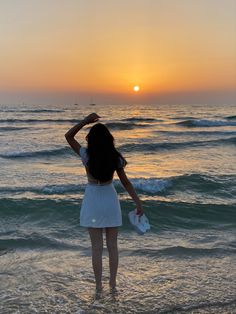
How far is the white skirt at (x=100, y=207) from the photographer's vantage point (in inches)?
176

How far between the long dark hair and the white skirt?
0.45ft

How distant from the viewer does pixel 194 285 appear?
511 centimetres

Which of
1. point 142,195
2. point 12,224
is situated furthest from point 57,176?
point 12,224

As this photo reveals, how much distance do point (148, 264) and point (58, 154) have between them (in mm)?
12571

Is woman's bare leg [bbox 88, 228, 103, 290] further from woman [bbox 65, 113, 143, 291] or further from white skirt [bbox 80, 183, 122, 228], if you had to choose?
white skirt [bbox 80, 183, 122, 228]

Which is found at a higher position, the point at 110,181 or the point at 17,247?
the point at 110,181

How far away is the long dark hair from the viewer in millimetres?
4332

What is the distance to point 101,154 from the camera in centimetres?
435

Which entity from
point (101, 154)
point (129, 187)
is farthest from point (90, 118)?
point (129, 187)

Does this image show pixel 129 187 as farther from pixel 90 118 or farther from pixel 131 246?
pixel 131 246

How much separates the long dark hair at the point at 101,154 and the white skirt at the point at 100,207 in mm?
136

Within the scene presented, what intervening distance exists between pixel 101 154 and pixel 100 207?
1.94ft

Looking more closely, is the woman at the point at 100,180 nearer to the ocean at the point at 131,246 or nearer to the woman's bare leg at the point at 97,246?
the woman's bare leg at the point at 97,246

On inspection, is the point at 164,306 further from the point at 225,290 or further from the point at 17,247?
the point at 17,247
